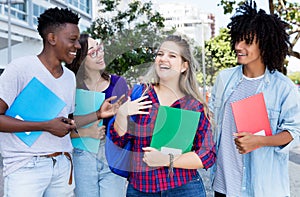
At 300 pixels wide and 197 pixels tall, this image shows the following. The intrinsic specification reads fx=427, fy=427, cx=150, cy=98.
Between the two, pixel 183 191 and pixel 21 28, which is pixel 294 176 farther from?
pixel 21 28

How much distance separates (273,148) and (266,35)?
1.83ft

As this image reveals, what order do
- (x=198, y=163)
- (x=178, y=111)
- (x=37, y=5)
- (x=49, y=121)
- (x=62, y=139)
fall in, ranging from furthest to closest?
(x=37, y=5) → (x=62, y=139) → (x=49, y=121) → (x=198, y=163) → (x=178, y=111)

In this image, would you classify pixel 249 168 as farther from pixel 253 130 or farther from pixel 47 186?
pixel 47 186

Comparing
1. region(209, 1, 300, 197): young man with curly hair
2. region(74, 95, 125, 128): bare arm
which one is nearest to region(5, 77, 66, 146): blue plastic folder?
region(74, 95, 125, 128): bare arm

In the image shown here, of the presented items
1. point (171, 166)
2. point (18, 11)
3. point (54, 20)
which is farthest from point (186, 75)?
point (18, 11)

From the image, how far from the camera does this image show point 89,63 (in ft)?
7.06

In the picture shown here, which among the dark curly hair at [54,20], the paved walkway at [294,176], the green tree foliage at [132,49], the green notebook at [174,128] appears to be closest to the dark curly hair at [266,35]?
the green tree foliage at [132,49]

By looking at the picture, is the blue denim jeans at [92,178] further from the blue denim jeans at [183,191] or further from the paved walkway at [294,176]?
the paved walkway at [294,176]

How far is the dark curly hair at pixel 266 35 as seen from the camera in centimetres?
210

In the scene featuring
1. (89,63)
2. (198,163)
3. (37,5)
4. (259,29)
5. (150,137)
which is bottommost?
(198,163)

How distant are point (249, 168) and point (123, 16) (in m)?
1.03

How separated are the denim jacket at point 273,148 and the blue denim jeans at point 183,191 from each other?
278mm

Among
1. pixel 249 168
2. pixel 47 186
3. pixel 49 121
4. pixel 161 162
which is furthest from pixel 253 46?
pixel 47 186

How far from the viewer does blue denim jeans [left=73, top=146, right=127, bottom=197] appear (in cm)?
235
